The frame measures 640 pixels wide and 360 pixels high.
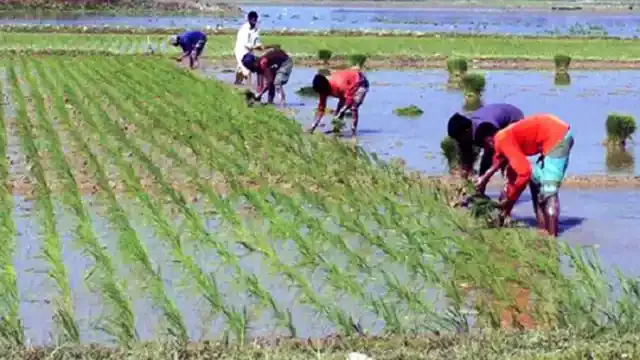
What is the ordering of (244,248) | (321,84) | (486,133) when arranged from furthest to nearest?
(321,84)
(486,133)
(244,248)

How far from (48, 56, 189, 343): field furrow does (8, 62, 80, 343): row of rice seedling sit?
1.26 feet

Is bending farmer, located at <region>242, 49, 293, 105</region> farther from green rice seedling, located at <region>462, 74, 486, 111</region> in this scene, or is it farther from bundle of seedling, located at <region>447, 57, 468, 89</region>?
bundle of seedling, located at <region>447, 57, 468, 89</region>

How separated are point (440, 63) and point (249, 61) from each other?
8.34 m

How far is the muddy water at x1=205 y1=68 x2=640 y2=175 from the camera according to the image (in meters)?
11.5

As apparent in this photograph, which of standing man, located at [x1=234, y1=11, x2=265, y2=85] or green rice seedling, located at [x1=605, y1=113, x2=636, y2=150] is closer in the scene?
green rice seedling, located at [x1=605, y1=113, x2=636, y2=150]

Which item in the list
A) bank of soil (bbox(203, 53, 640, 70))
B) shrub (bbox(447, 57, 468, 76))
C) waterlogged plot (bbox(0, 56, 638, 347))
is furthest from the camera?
bank of soil (bbox(203, 53, 640, 70))

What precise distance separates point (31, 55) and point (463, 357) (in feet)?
59.5

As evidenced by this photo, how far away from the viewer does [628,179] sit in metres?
10.0

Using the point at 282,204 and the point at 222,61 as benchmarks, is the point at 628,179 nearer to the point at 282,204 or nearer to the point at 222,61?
the point at 282,204

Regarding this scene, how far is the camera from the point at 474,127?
8.02m

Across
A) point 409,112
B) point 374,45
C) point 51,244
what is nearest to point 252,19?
point 409,112

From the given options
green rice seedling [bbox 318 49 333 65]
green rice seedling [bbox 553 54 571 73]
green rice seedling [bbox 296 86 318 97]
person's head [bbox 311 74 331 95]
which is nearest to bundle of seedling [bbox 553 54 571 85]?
green rice seedling [bbox 553 54 571 73]

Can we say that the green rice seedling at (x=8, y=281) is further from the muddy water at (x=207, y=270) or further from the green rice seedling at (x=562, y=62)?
the green rice seedling at (x=562, y=62)

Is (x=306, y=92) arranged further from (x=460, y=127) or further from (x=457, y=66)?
(x=460, y=127)
